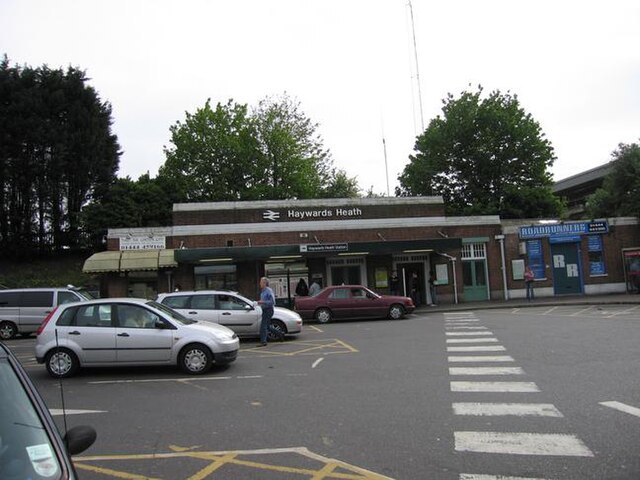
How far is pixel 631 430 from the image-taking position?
19.1 feet

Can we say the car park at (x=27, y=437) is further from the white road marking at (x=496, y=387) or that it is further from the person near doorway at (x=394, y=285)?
the person near doorway at (x=394, y=285)

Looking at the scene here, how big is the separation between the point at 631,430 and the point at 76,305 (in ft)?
30.7

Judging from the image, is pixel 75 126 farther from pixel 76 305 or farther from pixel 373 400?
A: pixel 373 400

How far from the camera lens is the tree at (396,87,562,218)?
40.2 m

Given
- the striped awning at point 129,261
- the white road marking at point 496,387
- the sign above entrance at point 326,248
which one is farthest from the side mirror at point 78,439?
the striped awning at point 129,261

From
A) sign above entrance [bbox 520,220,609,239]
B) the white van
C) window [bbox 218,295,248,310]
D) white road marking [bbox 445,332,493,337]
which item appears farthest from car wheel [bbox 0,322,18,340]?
sign above entrance [bbox 520,220,609,239]

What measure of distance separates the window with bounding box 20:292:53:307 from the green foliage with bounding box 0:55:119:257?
23137 mm

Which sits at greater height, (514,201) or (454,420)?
(514,201)

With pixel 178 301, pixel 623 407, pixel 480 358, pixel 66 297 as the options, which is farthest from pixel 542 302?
pixel 66 297

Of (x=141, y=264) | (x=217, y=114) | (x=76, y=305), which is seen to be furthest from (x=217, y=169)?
(x=76, y=305)

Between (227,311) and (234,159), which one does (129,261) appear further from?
(234,159)

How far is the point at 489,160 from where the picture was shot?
4138 centimetres

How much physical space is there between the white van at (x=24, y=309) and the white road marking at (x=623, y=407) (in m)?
17.7

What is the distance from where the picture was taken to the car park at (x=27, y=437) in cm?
254
